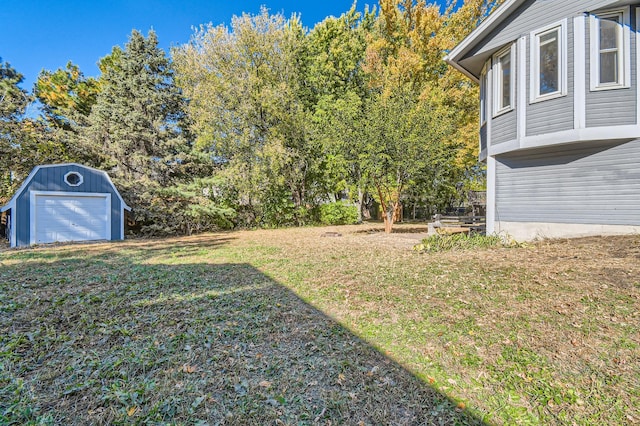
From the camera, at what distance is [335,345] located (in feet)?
11.2

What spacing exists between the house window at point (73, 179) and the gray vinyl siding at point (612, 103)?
52.9 feet

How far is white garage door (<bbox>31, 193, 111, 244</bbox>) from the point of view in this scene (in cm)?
1124

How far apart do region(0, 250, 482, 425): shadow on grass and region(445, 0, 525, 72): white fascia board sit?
914cm

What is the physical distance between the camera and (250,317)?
13.4 feet

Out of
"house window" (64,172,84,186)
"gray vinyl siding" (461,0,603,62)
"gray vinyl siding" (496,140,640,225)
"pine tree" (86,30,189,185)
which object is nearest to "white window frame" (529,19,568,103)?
"gray vinyl siding" (461,0,603,62)

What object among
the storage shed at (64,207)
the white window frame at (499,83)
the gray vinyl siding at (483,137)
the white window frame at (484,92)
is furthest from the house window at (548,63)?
the storage shed at (64,207)

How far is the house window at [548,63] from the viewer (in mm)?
7270

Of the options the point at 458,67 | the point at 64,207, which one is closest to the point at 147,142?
the point at 64,207

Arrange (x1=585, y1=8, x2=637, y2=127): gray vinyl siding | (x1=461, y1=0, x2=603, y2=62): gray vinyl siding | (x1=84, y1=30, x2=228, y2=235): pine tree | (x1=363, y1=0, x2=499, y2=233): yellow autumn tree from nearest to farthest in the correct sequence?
(x1=585, y1=8, x2=637, y2=127): gray vinyl siding, (x1=461, y1=0, x2=603, y2=62): gray vinyl siding, (x1=84, y1=30, x2=228, y2=235): pine tree, (x1=363, y1=0, x2=499, y2=233): yellow autumn tree

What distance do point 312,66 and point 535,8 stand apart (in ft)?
50.9

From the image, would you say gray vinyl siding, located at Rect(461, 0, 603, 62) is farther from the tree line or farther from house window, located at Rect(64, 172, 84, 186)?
house window, located at Rect(64, 172, 84, 186)

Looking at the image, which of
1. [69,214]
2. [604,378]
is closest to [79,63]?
[69,214]

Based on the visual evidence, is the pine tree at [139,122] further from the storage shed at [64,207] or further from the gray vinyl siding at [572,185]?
the gray vinyl siding at [572,185]

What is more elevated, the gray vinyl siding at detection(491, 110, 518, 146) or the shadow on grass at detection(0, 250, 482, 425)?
the gray vinyl siding at detection(491, 110, 518, 146)
